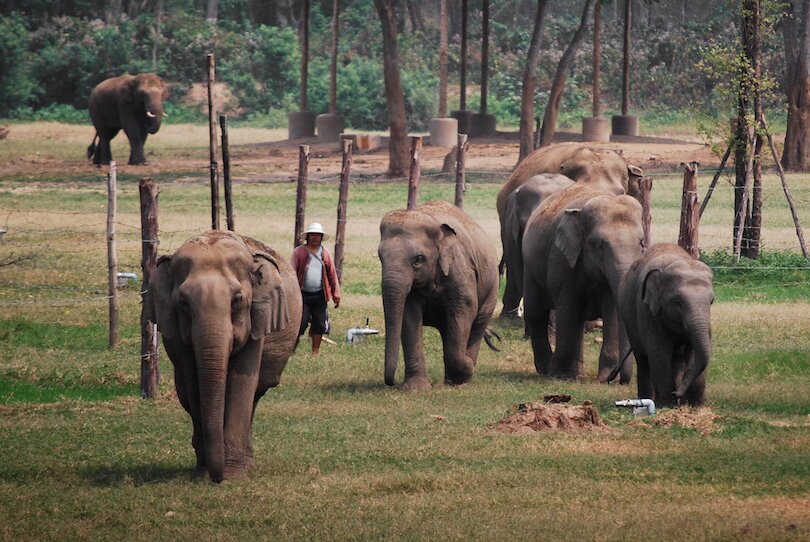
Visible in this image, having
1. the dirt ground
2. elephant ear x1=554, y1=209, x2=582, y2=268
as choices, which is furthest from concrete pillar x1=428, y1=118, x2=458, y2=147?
elephant ear x1=554, y1=209, x2=582, y2=268

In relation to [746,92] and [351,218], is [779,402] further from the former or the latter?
[351,218]

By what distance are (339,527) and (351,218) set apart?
74.8 feet

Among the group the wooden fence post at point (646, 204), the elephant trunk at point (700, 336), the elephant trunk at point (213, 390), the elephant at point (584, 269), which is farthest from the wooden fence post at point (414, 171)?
the elephant trunk at point (213, 390)

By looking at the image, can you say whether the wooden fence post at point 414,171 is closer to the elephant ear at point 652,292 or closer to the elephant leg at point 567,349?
the elephant leg at point 567,349

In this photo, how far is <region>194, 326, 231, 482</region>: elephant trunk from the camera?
11305 millimetres

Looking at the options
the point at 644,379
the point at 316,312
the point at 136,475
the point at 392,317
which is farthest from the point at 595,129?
the point at 136,475

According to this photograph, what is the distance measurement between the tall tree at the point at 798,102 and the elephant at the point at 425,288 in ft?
85.0

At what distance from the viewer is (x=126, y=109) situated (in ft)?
149

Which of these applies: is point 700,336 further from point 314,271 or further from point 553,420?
point 314,271

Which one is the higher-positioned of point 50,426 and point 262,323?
point 262,323

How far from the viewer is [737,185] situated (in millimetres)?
24750

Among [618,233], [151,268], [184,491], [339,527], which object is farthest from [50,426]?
[618,233]

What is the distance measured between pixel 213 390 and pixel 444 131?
37.0 m

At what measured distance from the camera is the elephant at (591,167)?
22.1 metres
